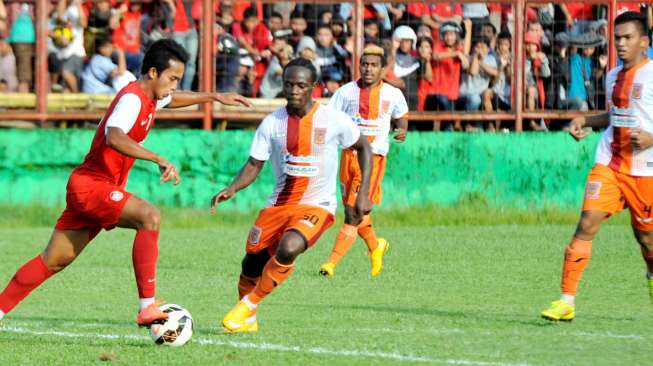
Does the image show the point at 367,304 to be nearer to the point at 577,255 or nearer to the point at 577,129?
the point at 577,255

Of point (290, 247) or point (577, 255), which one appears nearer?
point (290, 247)

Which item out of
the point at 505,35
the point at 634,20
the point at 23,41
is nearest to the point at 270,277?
the point at 634,20

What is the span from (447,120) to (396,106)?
4.58 m

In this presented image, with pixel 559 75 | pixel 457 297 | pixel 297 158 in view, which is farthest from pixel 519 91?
pixel 297 158

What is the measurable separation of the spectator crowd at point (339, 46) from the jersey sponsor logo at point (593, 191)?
850 cm

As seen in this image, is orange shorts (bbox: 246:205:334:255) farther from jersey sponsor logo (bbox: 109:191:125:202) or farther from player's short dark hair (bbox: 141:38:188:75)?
player's short dark hair (bbox: 141:38:188:75)

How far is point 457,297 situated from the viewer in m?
12.2

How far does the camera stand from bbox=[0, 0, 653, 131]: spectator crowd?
1869cm

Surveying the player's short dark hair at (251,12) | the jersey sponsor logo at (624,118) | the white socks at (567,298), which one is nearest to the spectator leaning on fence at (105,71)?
the player's short dark hair at (251,12)

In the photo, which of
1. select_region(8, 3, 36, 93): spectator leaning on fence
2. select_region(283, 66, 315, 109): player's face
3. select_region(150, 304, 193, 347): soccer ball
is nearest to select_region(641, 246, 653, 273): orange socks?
select_region(283, 66, 315, 109): player's face

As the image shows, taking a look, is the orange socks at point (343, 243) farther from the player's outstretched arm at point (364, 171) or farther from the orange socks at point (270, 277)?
the orange socks at point (270, 277)

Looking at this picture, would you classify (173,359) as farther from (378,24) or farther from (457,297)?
(378,24)

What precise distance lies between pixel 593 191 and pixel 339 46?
9.08 metres

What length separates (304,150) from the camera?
10.3m
